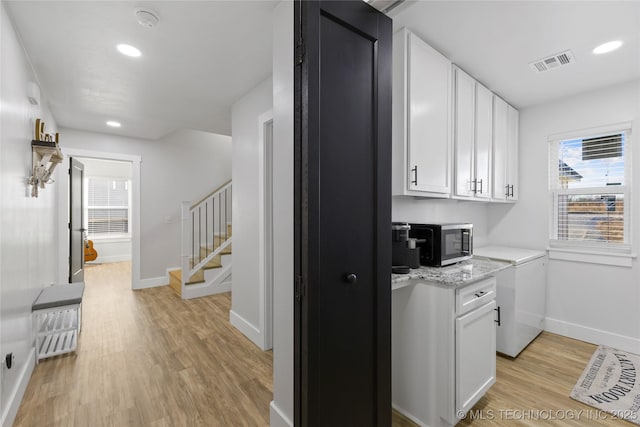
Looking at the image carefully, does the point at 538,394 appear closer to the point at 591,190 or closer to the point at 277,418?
the point at 277,418

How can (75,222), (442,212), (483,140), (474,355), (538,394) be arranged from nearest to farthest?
1. (474,355)
2. (538,394)
3. (483,140)
4. (442,212)
5. (75,222)

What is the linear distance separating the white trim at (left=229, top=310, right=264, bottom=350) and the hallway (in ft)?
0.20

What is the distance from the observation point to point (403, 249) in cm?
199

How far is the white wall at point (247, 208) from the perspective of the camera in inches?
108

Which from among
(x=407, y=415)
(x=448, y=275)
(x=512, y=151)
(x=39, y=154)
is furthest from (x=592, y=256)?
(x=39, y=154)

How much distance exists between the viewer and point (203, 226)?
517 cm

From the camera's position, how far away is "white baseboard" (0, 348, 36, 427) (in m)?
1.66

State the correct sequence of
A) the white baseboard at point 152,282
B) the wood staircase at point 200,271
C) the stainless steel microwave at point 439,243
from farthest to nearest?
1. the white baseboard at point 152,282
2. the wood staircase at point 200,271
3. the stainless steel microwave at point 439,243

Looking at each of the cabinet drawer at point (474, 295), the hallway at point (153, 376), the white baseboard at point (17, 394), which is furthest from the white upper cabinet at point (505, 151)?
the white baseboard at point (17, 394)

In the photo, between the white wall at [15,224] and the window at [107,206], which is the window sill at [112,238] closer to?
the window at [107,206]

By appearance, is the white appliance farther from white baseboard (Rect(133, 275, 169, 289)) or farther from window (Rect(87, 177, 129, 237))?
window (Rect(87, 177, 129, 237))

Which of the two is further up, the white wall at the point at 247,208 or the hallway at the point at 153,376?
the white wall at the point at 247,208

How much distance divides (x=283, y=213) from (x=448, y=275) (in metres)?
1.09

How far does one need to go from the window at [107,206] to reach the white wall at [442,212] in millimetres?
7548
